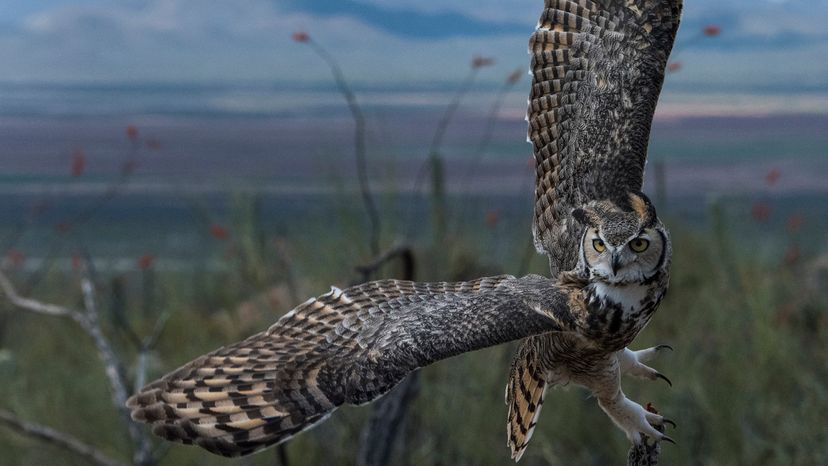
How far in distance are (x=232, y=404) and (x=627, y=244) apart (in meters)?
0.93

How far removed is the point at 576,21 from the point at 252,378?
1.39 m

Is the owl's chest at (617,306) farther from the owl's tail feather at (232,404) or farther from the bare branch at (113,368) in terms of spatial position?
the bare branch at (113,368)

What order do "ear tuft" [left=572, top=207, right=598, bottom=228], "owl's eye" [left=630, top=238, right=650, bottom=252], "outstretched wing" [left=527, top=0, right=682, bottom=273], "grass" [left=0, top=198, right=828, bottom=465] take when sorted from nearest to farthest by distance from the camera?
"owl's eye" [left=630, top=238, right=650, bottom=252] → "ear tuft" [left=572, top=207, right=598, bottom=228] → "outstretched wing" [left=527, top=0, right=682, bottom=273] → "grass" [left=0, top=198, right=828, bottom=465]

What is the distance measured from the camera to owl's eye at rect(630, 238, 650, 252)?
7.04 ft

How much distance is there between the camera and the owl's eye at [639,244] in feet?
7.04

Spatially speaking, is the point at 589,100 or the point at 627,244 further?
the point at 589,100

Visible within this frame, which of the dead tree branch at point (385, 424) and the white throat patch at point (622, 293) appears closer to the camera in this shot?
the white throat patch at point (622, 293)

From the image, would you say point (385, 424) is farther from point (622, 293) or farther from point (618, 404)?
point (622, 293)

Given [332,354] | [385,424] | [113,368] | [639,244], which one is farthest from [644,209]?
[113,368]

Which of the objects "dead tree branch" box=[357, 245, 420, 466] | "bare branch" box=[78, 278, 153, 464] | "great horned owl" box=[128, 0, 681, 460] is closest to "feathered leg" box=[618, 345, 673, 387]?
"great horned owl" box=[128, 0, 681, 460]

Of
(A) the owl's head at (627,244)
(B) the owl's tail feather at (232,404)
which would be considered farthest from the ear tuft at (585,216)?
(B) the owl's tail feather at (232,404)

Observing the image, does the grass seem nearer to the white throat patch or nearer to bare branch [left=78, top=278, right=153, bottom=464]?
bare branch [left=78, top=278, right=153, bottom=464]

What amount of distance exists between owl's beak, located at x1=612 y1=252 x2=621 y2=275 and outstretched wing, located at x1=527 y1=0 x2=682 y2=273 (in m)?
0.37

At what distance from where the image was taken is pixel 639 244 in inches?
85.0
